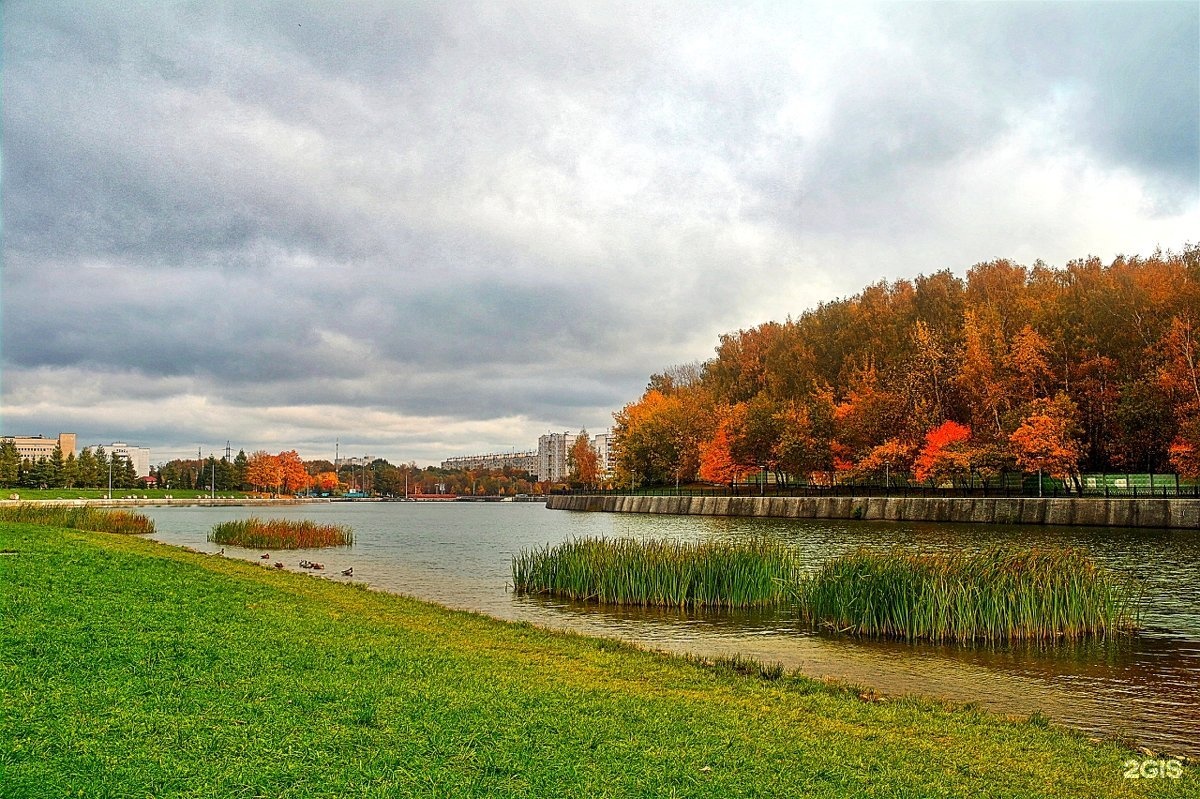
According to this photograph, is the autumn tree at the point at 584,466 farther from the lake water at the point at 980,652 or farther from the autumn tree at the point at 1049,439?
the lake water at the point at 980,652

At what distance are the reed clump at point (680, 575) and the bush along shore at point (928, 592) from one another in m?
0.03

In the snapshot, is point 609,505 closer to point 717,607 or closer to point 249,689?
point 717,607

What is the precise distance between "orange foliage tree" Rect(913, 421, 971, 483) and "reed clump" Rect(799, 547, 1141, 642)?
46.0 meters

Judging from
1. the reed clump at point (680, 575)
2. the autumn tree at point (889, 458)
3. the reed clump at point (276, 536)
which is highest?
the autumn tree at point (889, 458)

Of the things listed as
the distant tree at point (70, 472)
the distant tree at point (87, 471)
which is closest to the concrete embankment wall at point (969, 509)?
the distant tree at point (70, 472)

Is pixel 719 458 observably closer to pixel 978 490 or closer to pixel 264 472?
pixel 978 490

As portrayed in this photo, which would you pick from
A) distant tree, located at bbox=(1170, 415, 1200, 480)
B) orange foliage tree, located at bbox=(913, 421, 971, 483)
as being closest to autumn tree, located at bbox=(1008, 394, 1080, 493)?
orange foliage tree, located at bbox=(913, 421, 971, 483)

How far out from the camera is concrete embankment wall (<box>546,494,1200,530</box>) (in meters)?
46.9

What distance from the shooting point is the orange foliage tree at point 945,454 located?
6094 centimetres

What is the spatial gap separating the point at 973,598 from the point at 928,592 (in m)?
0.85

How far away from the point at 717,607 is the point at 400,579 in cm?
1145

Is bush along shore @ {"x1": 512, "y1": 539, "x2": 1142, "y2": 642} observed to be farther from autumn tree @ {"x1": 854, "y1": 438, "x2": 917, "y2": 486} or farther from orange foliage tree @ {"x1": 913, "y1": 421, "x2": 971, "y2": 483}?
autumn tree @ {"x1": 854, "y1": 438, "x2": 917, "y2": 486}

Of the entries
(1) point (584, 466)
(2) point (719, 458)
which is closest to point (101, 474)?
(1) point (584, 466)

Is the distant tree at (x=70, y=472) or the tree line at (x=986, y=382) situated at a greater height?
the tree line at (x=986, y=382)
